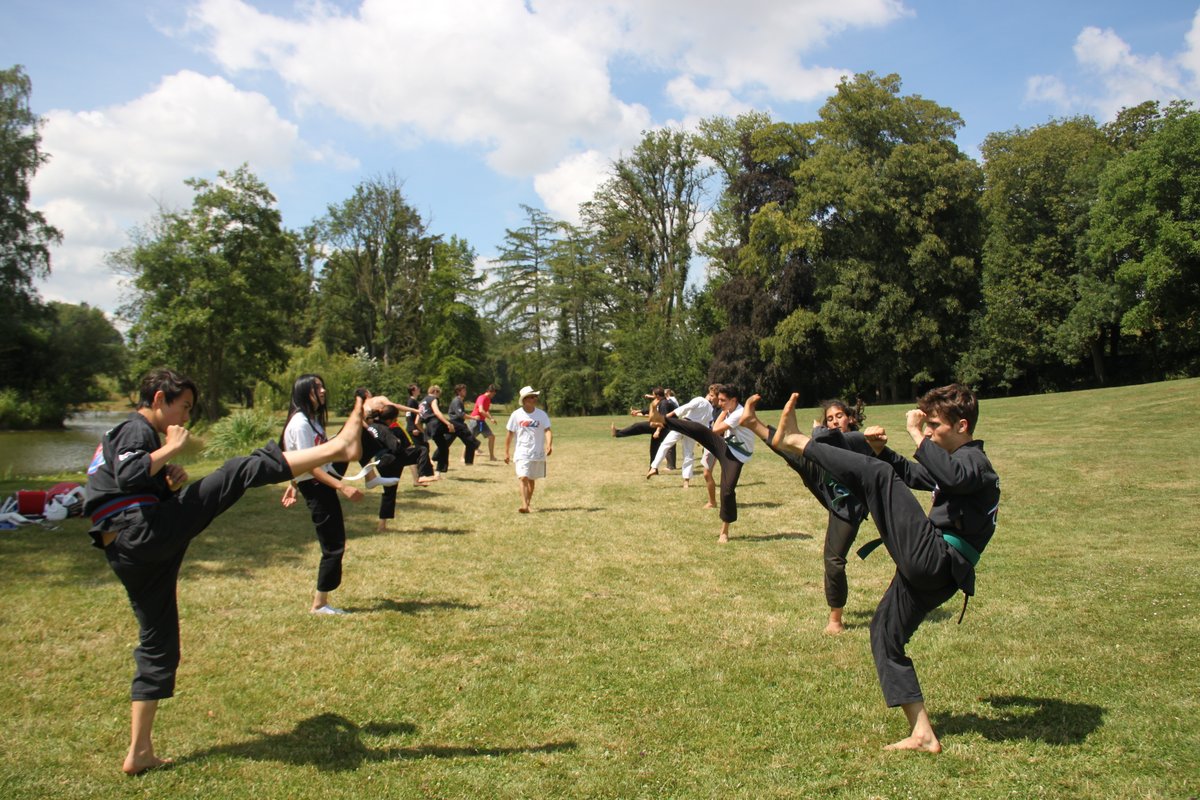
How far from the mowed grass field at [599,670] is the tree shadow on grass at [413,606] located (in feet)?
0.13

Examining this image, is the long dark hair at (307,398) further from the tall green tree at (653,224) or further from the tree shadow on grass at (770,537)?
the tall green tree at (653,224)

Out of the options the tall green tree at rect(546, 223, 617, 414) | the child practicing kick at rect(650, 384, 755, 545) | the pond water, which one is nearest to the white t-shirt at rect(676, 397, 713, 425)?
the child practicing kick at rect(650, 384, 755, 545)

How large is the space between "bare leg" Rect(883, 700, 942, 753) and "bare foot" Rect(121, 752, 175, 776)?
413cm

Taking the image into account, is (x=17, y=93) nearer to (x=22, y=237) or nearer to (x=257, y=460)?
(x=22, y=237)

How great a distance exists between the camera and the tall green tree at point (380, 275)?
60312 mm

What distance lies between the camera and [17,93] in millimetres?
33031

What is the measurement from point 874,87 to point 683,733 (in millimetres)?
44877

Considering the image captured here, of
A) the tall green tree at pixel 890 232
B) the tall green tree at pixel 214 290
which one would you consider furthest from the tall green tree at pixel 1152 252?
the tall green tree at pixel 214 290

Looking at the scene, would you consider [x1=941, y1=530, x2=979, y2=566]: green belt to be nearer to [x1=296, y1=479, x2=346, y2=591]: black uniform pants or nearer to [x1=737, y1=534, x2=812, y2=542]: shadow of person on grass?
[x1=296, y1=479, x2=346, y2=591]: black uniform pants

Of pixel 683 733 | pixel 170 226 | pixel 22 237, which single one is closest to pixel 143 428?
pixel 683 733

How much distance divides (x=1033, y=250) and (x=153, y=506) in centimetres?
4534

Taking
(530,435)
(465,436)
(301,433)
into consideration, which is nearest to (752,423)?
(301,433)

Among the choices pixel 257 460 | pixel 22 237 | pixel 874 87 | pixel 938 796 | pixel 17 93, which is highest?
pixel 874 87

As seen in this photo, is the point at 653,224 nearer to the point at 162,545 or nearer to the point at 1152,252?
the point at 1152,252
